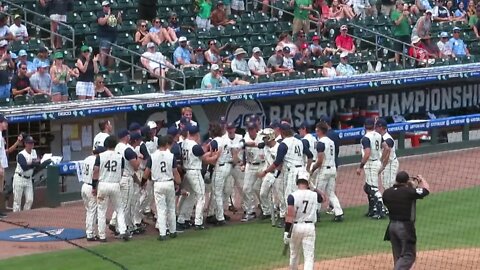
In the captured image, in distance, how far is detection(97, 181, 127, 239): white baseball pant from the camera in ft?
57.1

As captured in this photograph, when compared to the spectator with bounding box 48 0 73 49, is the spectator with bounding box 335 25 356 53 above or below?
below

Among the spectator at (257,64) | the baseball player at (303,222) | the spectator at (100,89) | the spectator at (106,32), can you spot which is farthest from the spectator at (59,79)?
the baseball player at (303,222)

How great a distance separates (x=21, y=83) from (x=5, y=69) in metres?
0.52

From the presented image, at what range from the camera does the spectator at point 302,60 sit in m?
25.1

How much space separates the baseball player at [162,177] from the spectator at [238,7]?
10.2 metres

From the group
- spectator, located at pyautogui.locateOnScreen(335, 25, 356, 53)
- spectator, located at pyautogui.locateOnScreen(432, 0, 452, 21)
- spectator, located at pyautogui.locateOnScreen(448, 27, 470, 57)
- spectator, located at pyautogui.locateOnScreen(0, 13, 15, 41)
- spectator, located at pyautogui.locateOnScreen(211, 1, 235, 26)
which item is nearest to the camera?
spectator, located at pyautogui.locateOnScreen(0, 13, 15, 41)

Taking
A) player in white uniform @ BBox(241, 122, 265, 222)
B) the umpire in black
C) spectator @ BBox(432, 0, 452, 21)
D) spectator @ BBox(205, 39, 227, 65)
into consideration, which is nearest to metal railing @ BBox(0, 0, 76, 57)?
spectator @ BBox(205, 39, 227, 65)

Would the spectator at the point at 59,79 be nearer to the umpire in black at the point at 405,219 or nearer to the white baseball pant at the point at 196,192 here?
the white baseball pant at the point at 196,192

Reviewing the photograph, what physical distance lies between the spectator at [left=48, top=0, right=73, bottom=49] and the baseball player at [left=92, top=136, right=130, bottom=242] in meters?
6.79

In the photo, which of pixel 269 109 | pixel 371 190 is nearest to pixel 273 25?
pixel 269 109

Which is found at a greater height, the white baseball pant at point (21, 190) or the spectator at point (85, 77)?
the spectator at point (85, 77)

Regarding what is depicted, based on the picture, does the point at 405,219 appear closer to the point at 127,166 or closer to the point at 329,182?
the point at 329,182

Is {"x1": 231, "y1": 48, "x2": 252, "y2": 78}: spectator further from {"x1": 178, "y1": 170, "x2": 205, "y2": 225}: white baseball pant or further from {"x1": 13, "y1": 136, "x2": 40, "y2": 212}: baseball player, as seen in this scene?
{"x1": 178, "y1": 170, "x2": 205, "y2": 225}: white baseball pant

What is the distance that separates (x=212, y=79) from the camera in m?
23.0
